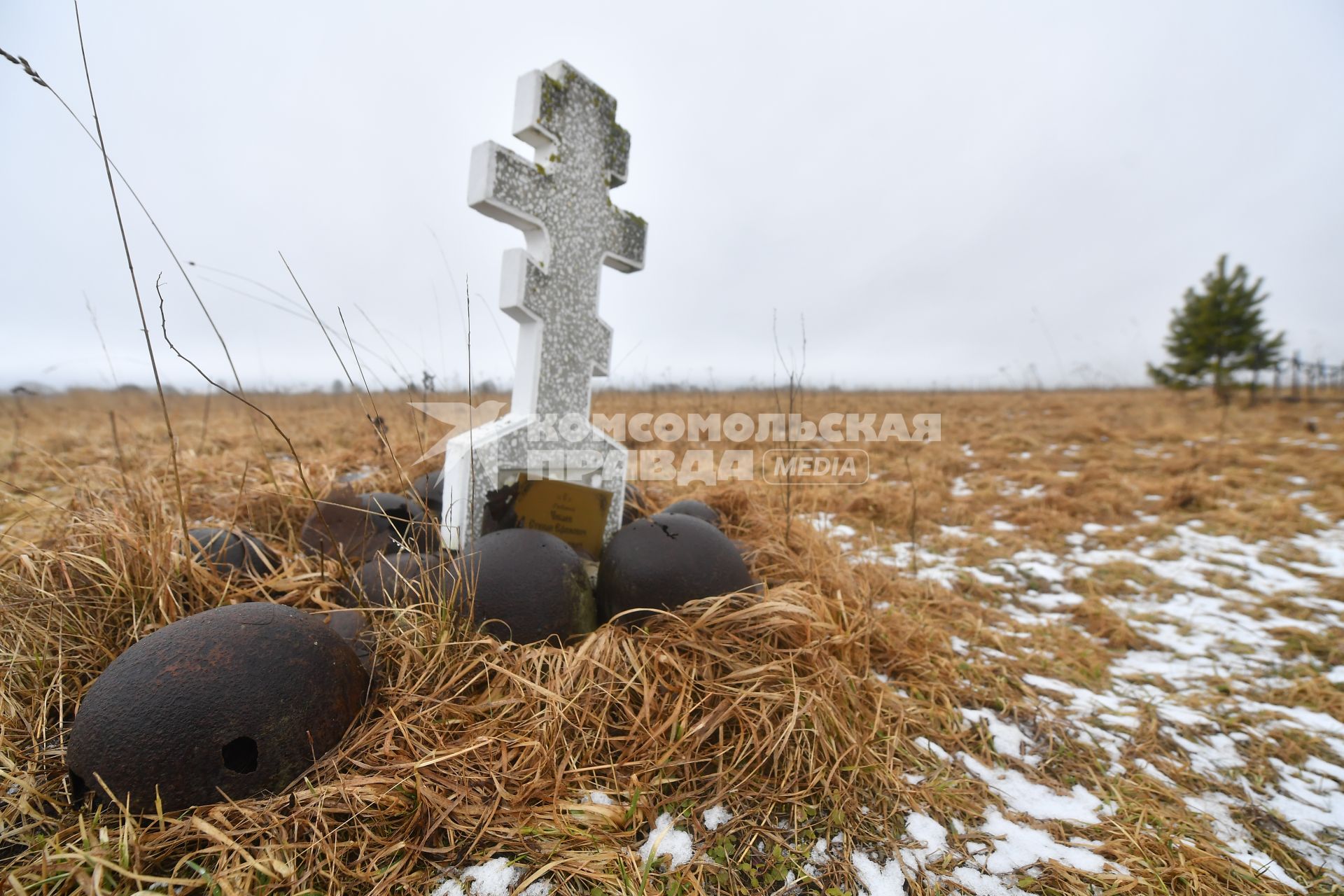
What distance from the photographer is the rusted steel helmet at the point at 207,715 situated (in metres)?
1.46

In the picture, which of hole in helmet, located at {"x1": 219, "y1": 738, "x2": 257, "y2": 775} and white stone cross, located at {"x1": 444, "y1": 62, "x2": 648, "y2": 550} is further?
white stone cross, located at {"x1": 444, "y1": 62, "x2": 648, "y2": 550}

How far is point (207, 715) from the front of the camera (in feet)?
4.97

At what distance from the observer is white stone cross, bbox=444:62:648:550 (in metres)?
3.08

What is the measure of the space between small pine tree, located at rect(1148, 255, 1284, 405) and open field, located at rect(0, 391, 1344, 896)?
22.5 meters

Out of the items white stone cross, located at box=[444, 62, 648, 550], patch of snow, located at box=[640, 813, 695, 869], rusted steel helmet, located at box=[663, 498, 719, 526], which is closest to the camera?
patch of snow, located at box=[640, 813, 695, 869]

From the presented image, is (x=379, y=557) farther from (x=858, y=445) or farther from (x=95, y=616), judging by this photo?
(x=858, y=445)

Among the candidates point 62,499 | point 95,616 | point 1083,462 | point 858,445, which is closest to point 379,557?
point 95,616

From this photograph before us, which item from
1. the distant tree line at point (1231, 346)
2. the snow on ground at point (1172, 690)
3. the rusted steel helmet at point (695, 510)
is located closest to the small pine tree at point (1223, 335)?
the distant tree line at point (1231, 346)

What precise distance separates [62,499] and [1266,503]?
38.0 ft

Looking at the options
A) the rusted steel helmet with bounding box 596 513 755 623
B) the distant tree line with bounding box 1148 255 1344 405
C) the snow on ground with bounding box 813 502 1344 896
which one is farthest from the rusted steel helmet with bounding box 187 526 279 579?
the distant tree line with bounding box 1148 255 1344 405

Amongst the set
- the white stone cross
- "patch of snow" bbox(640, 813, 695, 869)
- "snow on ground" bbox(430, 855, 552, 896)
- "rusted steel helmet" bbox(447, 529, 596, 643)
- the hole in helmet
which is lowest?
"patch of snow" bbox(640, 813, 695, 869)

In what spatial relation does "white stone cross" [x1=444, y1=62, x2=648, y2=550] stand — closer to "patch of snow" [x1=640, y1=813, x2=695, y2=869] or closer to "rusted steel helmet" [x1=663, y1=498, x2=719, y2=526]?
"rusted steel helmet" [x1=663, y1=498, x2=719, y2=526]

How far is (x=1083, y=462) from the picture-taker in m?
9.12

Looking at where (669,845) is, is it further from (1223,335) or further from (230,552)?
(1223,335)
